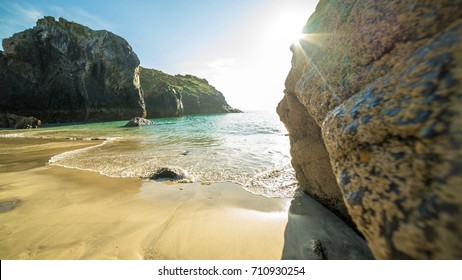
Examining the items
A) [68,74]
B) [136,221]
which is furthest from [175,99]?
[136,221]

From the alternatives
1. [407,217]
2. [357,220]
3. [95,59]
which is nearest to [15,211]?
[357,220]

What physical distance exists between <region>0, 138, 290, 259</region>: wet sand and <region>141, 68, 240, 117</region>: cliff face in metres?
56.7

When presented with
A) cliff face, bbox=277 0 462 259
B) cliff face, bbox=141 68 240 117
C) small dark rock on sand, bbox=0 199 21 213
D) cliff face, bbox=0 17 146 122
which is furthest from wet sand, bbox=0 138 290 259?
cliff face, bbox=141 68 240 117

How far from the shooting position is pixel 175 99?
59875mm

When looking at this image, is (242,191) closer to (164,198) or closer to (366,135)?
(164,198)

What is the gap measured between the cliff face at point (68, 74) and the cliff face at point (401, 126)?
53351 millimetres

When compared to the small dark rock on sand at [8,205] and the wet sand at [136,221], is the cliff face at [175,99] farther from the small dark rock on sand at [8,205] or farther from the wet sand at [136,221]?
the small dark rock on sand at [8,205]

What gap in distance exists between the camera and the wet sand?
248 cm

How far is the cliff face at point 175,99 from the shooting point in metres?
58.6

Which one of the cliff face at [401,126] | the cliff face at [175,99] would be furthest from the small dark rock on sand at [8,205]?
the cliff face at [175,99]

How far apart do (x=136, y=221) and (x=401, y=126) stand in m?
3.48

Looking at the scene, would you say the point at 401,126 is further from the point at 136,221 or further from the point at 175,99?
the point at 175,99

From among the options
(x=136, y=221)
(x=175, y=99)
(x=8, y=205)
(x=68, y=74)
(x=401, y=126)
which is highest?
(x=68, y=74)
